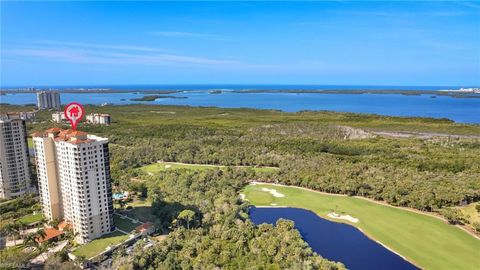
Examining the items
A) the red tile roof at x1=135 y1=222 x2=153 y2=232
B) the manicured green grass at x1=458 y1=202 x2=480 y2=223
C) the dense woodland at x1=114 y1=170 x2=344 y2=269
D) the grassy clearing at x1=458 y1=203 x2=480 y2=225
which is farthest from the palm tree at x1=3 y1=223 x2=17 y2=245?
the manicured green grass at x1=458 y1=202 x2=480 y2=223

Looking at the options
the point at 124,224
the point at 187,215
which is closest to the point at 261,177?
the point at 187,215

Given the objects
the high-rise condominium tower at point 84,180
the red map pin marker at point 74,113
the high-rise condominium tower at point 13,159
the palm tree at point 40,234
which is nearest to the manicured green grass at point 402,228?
the high-rise condominium tower at point 84,180

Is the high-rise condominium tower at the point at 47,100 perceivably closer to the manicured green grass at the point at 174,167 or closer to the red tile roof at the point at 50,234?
the manicured green grass at the point at 174,167

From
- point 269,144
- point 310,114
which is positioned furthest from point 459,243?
point 310,114

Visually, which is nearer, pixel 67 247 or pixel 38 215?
pixel 67 247

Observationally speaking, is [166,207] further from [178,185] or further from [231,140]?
[231,140]

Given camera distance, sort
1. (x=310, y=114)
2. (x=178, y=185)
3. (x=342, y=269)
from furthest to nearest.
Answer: (x=310, y=114) < (x=178, y=185) < (x=342, y=269)

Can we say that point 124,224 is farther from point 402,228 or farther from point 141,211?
point 402,228
